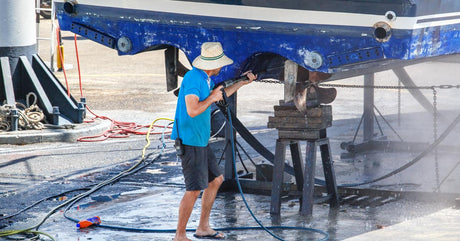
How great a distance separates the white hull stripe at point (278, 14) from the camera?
23.9ft

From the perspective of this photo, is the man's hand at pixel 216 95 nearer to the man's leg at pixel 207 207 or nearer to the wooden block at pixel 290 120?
the man's leg at pixel 207 207

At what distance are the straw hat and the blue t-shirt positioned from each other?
0.20 ft

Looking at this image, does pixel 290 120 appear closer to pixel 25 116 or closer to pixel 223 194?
pixel 223 194

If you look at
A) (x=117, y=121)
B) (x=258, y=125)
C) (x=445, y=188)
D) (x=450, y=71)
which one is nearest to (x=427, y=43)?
(x=445, y=188)

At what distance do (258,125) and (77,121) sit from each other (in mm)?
3049

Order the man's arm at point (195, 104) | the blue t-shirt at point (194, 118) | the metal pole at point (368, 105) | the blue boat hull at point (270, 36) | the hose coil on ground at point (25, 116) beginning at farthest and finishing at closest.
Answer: the hose coil on ground at point (25, 116), the metal pole at point (368, 105), the blue boat hull at point (270, 36), the blue t-shirt at point (194, 118), the man's arm at point (195, 104)

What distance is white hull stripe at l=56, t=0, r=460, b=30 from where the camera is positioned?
728 cm

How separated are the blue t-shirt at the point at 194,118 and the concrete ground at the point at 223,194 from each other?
944mm

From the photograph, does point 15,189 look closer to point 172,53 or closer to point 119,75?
point 172,53

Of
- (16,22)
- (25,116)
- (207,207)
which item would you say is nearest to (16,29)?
(16,22)

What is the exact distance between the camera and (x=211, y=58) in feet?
24.0

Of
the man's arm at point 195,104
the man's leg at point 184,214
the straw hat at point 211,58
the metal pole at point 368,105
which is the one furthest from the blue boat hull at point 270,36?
the metal pole at point 368,105

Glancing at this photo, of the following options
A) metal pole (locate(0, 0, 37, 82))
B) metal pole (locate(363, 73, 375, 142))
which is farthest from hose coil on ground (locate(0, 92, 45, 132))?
metal pole (locate(363, 73, 375, 142))

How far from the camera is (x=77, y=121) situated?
13.6m
